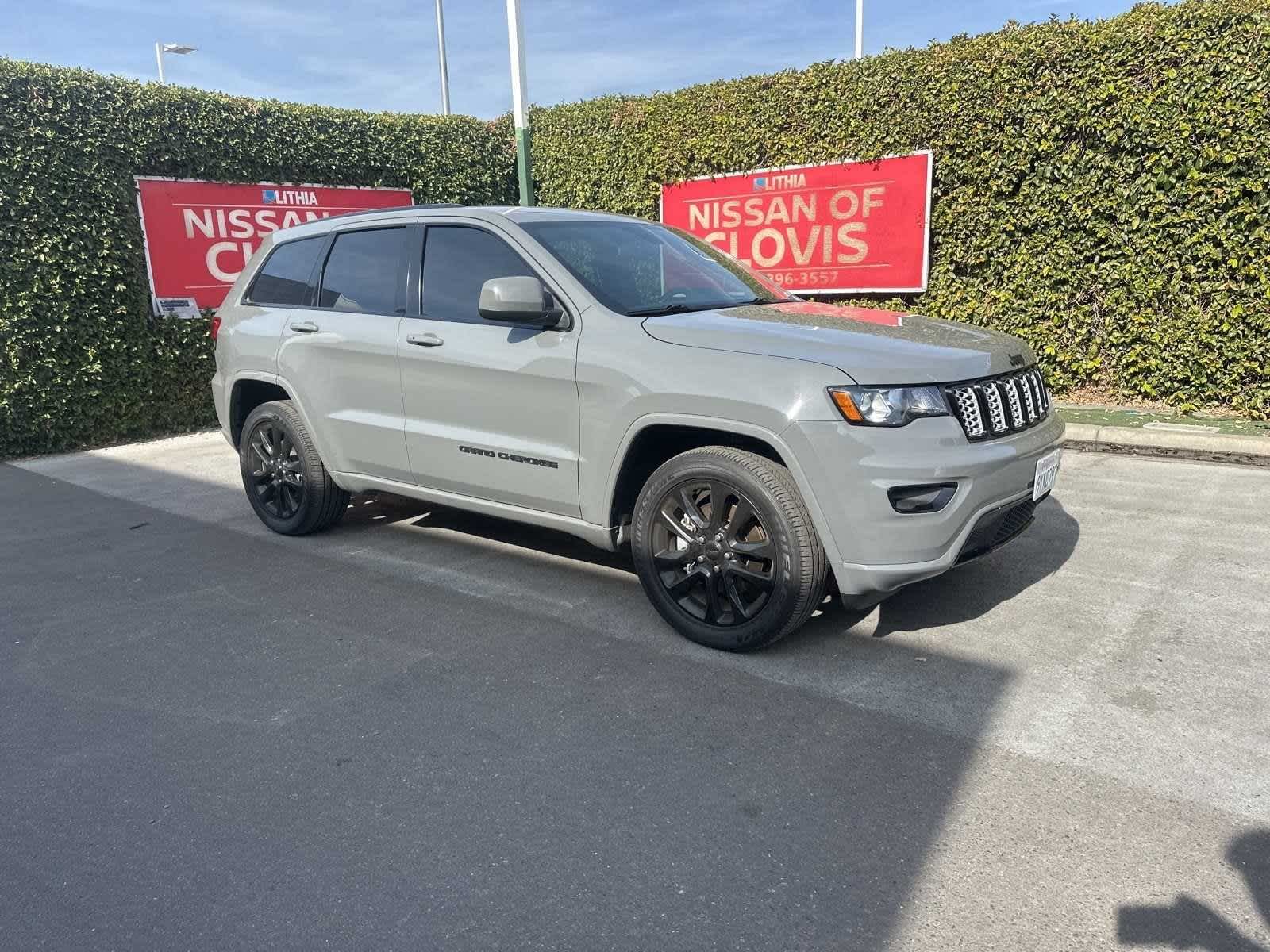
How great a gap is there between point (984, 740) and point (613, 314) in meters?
2.20

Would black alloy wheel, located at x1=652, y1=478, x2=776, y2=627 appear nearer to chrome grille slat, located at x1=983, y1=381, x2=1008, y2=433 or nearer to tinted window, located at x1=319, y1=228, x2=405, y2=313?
chrome grille slat, located at x1=983, y1=381, x2=1008, y2=433

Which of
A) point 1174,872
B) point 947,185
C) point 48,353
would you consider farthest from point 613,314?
point 48,353

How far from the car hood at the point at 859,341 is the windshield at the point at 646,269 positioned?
22 centimetres

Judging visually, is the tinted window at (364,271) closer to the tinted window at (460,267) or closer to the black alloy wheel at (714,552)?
the tinted window at (460,267)

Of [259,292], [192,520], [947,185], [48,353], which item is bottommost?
[192,520]

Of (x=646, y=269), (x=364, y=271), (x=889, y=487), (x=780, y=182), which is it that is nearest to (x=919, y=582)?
(x=889, y=487)

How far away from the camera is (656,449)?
4.12m

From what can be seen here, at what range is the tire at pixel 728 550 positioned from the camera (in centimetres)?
357

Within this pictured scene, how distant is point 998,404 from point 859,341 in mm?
613

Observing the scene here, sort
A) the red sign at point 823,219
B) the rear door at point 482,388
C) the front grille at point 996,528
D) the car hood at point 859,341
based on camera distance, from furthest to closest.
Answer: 1. the red sign at point 823,219
2. the rear door at point 482,388
3. the front grille at point 996,528
4. the car hood at point 859,341

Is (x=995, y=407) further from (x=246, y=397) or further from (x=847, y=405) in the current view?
(x=246, y=397)

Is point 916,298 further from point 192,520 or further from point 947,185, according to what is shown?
point 192,520

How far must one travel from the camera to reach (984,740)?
3125mm

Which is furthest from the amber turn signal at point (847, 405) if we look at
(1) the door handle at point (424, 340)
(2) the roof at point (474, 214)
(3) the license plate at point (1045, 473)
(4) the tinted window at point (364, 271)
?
(4) the tinted window at point (364, 271)
